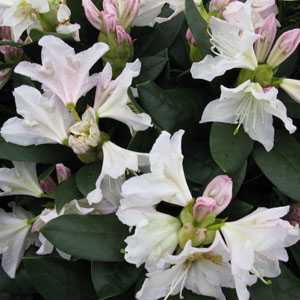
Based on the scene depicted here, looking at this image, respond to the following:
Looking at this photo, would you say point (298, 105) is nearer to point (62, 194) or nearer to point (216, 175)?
point (216, 175)

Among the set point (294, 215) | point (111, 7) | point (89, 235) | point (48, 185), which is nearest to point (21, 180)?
point (48, 185)

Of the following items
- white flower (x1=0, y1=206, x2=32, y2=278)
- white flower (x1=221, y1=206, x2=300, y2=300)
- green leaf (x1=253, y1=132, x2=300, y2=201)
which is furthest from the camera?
white flower (x1=0, y1=206, x2=32, y2=278)

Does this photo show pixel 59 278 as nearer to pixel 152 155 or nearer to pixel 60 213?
pixel 60 213

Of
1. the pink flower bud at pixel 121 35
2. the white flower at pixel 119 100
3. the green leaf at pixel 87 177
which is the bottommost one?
the green leaf at pixel 87 177

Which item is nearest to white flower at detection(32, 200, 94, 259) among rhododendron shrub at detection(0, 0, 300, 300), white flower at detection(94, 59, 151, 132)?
rhododendron shrub at detection(0, 0, 300, 300)

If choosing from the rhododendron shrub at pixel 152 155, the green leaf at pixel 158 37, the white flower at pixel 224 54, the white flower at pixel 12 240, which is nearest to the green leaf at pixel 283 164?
the rhododendron shrub at pixel 152 155

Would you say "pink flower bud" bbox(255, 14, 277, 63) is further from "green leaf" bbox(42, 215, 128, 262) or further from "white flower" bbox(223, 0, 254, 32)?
"green leaf" bbox(42, 215, 128, 262)

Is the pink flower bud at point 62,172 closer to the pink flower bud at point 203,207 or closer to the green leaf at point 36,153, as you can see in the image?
the green leaf at point 36,153
